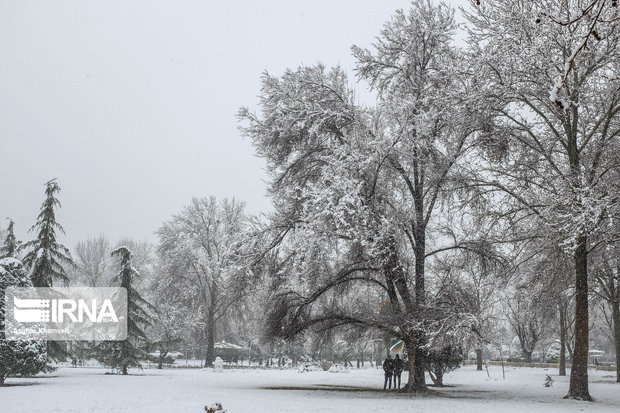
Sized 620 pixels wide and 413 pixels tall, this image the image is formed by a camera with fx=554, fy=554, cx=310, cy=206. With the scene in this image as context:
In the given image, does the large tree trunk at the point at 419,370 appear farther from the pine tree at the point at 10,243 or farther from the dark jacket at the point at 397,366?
the pine tree at the point at 10,243

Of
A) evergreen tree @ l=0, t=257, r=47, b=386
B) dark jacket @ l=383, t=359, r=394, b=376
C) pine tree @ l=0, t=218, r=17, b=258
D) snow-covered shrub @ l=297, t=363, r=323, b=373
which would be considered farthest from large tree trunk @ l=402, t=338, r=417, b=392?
pine tree @ l=0, t=218, r=17, b=258

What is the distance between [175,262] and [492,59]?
3127 centimetres

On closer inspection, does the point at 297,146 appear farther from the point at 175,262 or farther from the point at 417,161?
the point at 175,262

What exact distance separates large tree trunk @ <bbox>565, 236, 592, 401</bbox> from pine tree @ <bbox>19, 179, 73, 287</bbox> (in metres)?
23.5

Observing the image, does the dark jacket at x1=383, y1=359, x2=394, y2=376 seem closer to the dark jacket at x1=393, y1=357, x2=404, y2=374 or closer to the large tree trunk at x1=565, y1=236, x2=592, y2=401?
the dark jacket at x1=393, y1=357, x2=404, y2=374

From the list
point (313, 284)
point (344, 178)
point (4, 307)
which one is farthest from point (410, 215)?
point (4, 307)

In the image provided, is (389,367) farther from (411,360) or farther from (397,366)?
(411,360)

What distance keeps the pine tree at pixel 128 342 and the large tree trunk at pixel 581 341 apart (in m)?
22.8

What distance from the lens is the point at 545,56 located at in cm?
1549

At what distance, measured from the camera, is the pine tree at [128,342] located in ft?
101

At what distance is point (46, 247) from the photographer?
94.3ft

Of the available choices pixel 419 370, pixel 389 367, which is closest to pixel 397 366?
pixel 389 367

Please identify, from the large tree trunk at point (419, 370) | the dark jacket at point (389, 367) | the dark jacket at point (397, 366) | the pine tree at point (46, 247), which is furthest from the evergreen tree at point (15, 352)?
the large tree trunk at point (419, 370)

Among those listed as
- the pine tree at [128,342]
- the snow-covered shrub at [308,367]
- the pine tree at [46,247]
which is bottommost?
the snow-covered shrub at [308,367]
